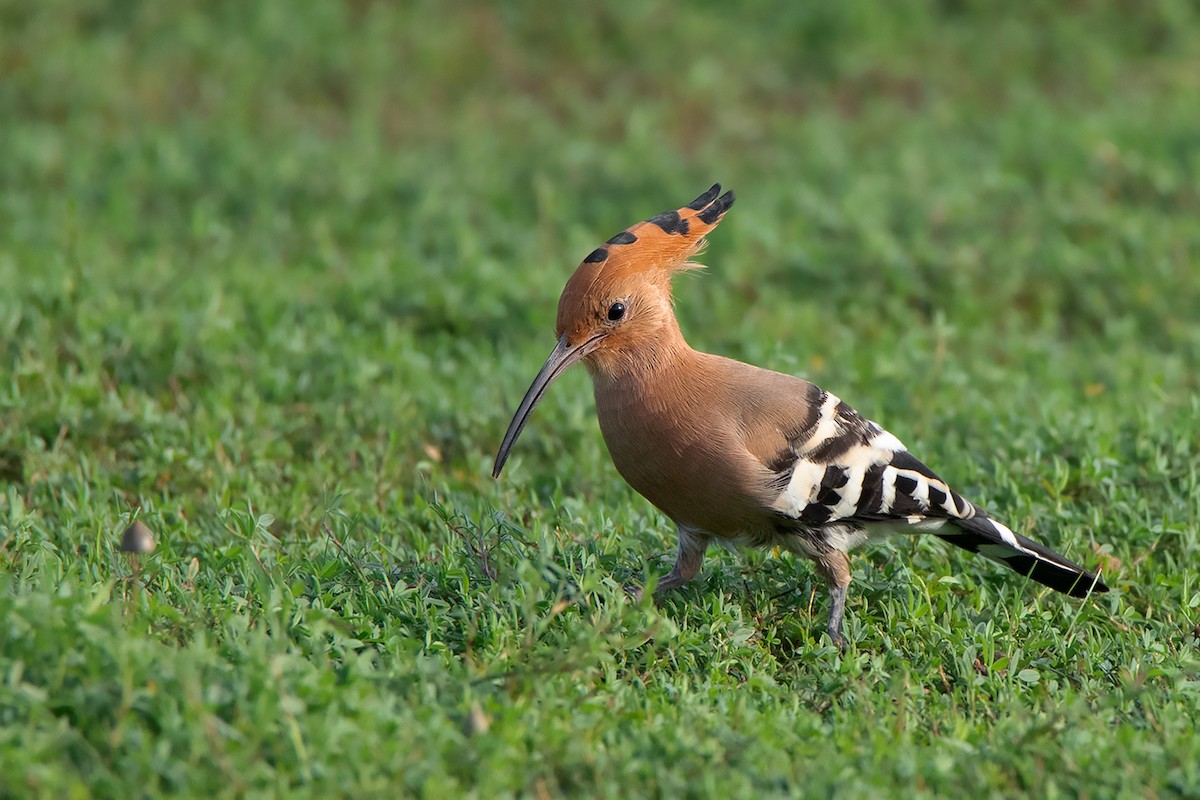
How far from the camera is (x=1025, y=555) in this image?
3.52 m

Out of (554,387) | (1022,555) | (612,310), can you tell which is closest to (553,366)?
(612,310)

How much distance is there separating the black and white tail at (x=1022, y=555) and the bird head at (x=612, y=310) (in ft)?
3.08

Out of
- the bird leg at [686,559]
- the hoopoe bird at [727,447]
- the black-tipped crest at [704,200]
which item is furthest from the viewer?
the black-tipped crest at [704,200]

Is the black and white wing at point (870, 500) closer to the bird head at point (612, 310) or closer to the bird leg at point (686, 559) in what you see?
the bird leg at point (686, 559)

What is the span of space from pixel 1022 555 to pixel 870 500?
450 mm

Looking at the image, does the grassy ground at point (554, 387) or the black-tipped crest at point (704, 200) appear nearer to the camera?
the grassy ground at point (554, 387)

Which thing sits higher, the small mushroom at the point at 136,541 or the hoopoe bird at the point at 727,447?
the hoopoe bird at the point at 727,447

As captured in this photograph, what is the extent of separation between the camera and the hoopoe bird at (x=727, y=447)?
3311 millimetres

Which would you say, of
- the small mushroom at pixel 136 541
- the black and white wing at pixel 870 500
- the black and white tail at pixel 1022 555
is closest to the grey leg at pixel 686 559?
the black and white wing at pixel 870 500

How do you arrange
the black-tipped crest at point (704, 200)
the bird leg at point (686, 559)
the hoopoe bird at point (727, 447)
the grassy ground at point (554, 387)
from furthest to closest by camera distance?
the black-tipped crest at point (704, 200)
the bird leg at point (686, 559)
the hoopoe bird at point (727, 447)
the grassy ground at point (554, 387)

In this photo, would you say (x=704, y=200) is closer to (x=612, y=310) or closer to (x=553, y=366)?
(x=612, y=310)

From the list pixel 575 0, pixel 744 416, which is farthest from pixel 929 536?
pixel 575 0

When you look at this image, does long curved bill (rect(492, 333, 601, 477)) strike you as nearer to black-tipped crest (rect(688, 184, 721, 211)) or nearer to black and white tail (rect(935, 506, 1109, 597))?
black-tipped crest (rect(688, 184, 721, 211))

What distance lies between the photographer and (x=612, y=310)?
353 centimetres
